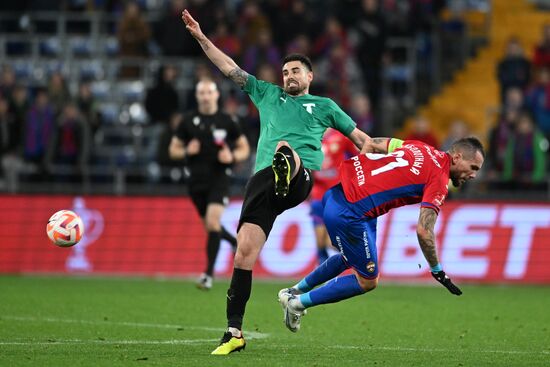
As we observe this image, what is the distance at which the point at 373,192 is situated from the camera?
1036 centimetres

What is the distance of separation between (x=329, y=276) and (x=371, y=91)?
1353 cm

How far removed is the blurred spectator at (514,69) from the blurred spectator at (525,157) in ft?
6.36

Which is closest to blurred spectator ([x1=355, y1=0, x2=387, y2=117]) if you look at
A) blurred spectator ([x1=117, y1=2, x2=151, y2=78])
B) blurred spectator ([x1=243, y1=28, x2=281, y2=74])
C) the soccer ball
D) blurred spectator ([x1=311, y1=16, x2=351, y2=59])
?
blurred spectator ([x1=311, y1=16, x2=351, y2=59])

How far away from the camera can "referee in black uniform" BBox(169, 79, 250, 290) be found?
1628 centimetres

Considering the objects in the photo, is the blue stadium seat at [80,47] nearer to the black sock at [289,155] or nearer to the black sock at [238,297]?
the black sock at [238,297]

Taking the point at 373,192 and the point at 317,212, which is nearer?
the point at 373,192

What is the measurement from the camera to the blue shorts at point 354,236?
1036cm

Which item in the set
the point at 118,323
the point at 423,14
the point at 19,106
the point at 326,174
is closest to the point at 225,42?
the point at 19,106

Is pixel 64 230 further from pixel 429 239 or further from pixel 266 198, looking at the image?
pixel 429 239

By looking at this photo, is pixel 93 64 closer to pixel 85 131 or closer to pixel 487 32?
pixel 85 131

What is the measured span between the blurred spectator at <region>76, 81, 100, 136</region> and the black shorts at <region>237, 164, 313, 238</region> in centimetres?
1245

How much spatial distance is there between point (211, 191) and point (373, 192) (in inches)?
245

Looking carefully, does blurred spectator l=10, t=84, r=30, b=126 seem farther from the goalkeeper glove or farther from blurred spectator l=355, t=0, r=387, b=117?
the goalkeeper glove

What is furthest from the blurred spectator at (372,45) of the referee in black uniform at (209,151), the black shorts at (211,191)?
the black shorts at (211,191)
